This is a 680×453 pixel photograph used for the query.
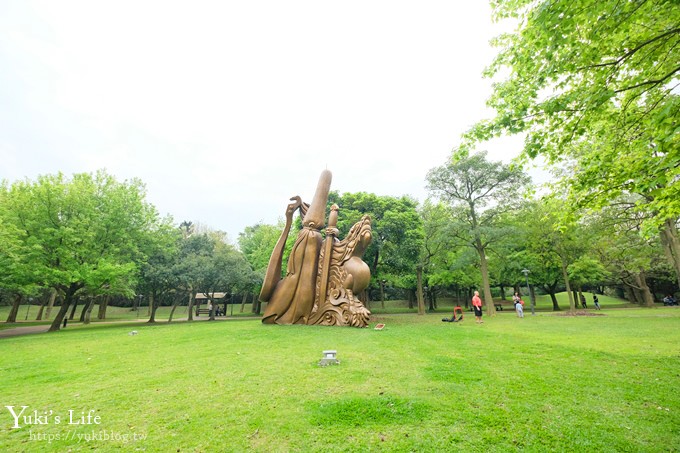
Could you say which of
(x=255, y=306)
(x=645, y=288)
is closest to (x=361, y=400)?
(x=255, y=306)

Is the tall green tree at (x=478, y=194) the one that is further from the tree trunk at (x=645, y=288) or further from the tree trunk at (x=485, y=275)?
the tree trunk at (x=645, y=288)

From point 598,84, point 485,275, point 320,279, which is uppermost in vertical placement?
point 598,84

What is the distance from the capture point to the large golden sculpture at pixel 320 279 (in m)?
14.8

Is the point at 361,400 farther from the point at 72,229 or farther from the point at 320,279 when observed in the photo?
the point at 72,229

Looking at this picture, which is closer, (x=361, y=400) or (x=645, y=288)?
(x=361, y=400)

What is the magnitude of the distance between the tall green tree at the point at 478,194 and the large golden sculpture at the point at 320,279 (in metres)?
9.98

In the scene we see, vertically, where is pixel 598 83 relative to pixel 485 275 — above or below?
above

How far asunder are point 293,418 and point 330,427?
553 millimetres

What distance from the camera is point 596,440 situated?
3307 millimetres

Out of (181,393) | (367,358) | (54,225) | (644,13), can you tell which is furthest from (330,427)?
(54,225)

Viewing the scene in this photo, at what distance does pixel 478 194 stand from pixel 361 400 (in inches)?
853

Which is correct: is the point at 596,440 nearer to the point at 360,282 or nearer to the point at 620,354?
the point at 620,354

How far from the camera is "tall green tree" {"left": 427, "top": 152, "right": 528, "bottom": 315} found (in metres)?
21.6

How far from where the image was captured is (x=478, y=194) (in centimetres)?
2283
